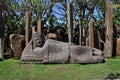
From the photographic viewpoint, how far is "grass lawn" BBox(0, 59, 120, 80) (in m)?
12.6

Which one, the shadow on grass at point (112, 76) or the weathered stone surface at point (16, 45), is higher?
the weathered stone surface at point (16, 45)

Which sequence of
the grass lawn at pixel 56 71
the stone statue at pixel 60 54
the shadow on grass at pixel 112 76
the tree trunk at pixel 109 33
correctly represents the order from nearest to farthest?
1. the shadow on grass at pixel 112 76
2. the grass lawn at pixel 56 71
3. the stone statue at pixel 60 54
4. the tree trunk at pixel 109 33

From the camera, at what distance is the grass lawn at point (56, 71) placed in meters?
12.6

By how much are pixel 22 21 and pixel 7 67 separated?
12.0 metres

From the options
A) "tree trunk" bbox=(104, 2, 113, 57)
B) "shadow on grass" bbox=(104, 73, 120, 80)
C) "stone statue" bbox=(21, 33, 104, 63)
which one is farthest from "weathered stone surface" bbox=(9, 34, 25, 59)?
"shadow on grass" bbox=(104, 73, 120, 80)

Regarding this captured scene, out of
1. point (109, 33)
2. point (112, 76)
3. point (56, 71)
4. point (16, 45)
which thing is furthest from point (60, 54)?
point (109, 33)

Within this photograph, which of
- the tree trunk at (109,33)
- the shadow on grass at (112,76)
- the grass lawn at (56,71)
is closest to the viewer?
the shadow on grass at (112,76)

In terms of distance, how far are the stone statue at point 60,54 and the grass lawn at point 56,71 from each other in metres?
0.40

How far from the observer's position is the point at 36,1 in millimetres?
25594

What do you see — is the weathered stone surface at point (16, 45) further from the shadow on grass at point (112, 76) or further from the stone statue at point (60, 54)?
the shadow on grass at point (112, 76)

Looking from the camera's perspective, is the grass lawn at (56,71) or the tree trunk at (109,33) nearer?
the grass lawn at (56,71)

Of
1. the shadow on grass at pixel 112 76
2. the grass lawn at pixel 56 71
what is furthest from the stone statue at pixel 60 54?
the shadow on grass at pixel 112 76

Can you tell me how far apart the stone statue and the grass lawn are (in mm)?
399

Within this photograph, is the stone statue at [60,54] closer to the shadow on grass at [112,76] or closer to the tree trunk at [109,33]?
the shadow on grass at [112,76]
